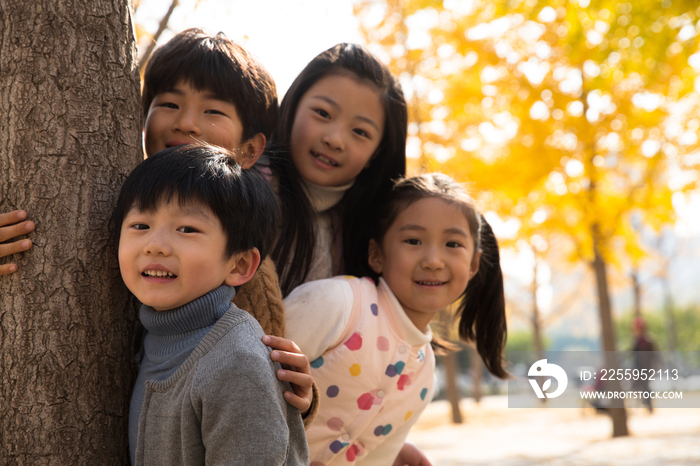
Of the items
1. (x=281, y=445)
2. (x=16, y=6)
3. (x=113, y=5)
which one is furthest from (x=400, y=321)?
(x=16, y=6)

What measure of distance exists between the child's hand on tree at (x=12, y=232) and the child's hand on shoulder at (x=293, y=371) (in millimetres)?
643

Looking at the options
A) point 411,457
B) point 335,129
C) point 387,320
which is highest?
point 335,129

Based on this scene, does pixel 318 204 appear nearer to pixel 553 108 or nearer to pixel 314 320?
pixel 314 320

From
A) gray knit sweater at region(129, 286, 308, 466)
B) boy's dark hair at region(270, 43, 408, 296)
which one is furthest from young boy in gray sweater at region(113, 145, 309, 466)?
boy's dark hair at region(270, 43, 408, 296)

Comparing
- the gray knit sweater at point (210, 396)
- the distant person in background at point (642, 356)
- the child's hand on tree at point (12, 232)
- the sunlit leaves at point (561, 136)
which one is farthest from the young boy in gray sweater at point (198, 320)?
the distant person in background at point (642, 356)

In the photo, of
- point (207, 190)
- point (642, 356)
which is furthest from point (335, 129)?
point (642, 356)

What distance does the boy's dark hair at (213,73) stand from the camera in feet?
6.33

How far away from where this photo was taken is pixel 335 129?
244 cm

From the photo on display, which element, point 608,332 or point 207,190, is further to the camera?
point 608,332

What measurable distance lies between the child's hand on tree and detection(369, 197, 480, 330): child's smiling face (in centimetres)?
134

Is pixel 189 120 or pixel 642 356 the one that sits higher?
pixel 189 120

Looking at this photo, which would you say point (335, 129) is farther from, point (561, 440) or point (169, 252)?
point (561, 440)

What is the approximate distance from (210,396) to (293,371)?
0.28 meters

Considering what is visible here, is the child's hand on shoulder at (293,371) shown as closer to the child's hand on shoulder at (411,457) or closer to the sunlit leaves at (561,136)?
the child's hand on shoulder at (411,457)
